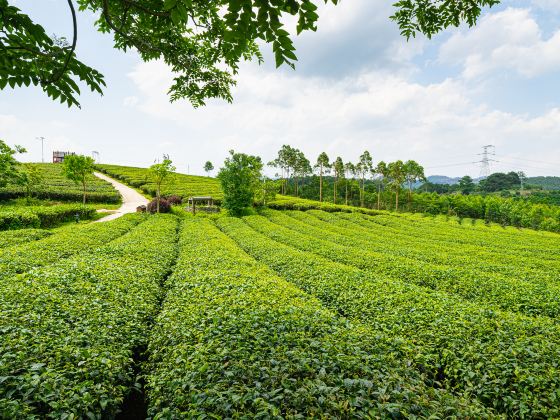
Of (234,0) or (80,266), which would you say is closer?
(234,0)

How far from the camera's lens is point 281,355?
4641 mm

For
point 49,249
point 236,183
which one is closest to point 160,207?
point 236,183

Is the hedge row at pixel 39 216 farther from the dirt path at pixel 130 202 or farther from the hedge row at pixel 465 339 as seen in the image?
the hedge row at pixel 465 339

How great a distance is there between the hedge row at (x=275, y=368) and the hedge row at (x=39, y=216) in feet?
71.5

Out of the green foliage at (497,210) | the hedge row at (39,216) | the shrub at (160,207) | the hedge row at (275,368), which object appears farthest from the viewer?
the green foliage at (497,210)

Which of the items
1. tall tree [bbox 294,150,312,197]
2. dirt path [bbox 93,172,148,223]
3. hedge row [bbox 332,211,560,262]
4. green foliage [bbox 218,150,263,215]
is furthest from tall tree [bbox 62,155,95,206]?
tall tree [bbox 294,150,312,197]

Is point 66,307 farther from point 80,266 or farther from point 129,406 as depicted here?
point 80,266

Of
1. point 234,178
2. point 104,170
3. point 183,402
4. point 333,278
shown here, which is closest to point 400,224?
point 234,178

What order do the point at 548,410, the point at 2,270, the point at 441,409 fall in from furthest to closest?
the point at 2,270 → the point at 548,410 → the point at 441,409

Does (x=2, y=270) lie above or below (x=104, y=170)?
below

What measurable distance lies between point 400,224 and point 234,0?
142 ft

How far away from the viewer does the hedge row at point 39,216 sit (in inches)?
865

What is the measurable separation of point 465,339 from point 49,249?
15729mm

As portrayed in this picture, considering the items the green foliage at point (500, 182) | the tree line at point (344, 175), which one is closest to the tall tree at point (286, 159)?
the tree line at point (344, 175)
